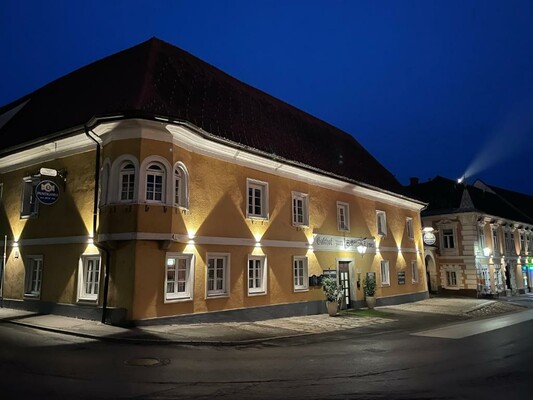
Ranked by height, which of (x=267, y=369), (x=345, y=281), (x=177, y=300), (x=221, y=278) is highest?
(x=221, y=278)

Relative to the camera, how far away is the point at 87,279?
14.6 metres

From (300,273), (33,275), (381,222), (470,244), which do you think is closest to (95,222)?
(33,275)

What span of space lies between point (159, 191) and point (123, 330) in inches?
172

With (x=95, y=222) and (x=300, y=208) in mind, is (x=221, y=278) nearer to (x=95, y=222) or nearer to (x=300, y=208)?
(x=95, y=222)

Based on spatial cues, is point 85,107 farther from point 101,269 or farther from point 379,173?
point 379,173

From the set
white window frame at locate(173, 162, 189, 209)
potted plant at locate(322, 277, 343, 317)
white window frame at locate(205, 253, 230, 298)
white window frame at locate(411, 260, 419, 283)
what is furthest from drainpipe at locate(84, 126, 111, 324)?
white window frame at locate(411, 260, 419, 283)

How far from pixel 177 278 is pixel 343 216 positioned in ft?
37.2

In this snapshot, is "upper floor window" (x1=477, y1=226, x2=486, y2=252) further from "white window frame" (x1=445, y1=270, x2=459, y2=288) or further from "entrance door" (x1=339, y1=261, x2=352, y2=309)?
"entrance door" (x1=339, y1=261, x2=352, y2=309)

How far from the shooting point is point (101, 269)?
544 inches

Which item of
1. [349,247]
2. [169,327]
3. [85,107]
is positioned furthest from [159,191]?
[349,247]

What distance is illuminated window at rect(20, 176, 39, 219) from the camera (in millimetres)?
17469

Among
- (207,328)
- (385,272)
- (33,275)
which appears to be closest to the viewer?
(207,328)

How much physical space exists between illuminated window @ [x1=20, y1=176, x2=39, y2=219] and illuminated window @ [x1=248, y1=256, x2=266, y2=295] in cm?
917

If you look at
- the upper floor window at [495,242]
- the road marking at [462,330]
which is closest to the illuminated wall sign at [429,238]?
the upper floor window at [495,242]
